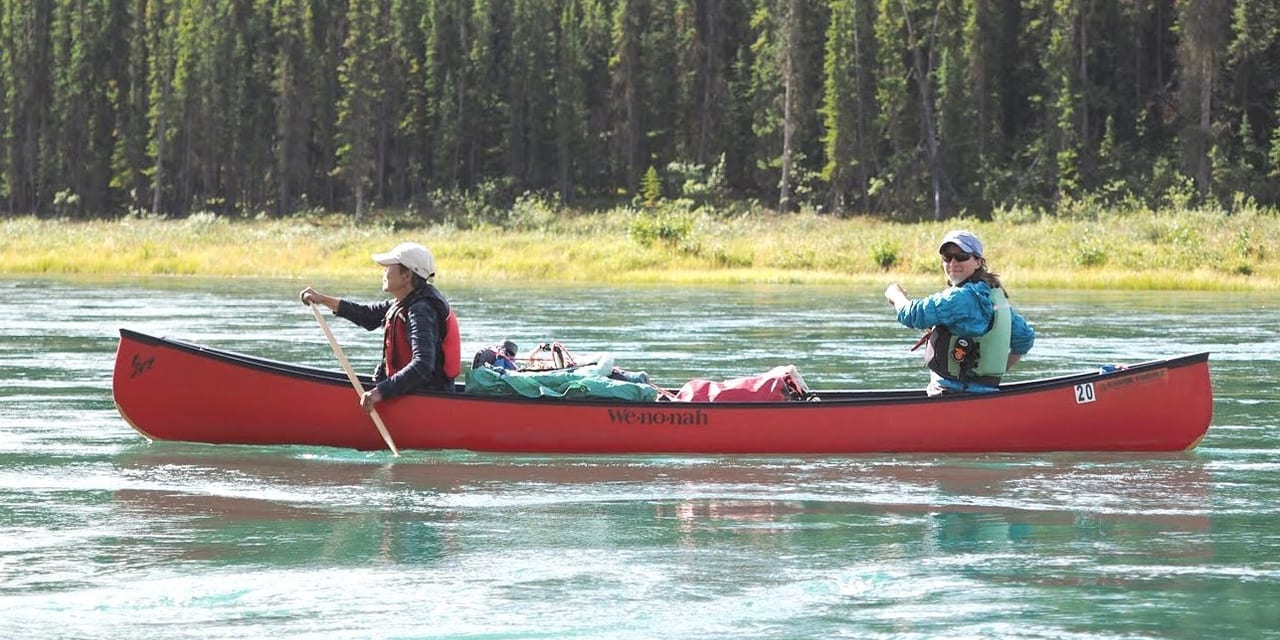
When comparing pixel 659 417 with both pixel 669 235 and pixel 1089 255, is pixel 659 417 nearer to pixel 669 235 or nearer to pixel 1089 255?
pixel 1089 255

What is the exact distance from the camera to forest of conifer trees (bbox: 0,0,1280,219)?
54.4 meters

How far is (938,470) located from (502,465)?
2911mm

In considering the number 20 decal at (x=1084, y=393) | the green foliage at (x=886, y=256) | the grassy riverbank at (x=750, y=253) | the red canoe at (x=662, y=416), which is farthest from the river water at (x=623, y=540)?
the green foliage at (x=886, y=256)

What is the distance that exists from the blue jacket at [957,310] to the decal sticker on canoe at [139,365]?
5.17 meters

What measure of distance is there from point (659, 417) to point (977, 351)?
2190mm

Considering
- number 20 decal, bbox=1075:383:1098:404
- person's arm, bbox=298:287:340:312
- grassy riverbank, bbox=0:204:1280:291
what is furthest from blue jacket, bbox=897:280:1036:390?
grassy riverbank, bbox=0:204:1280:291

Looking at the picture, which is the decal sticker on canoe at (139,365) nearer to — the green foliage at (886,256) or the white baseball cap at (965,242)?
the white baseball cap at (965,242)

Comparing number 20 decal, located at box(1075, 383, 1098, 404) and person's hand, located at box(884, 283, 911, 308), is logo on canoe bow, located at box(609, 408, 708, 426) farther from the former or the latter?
number 20 decal, located at box(1075, 383, 1098, 404)

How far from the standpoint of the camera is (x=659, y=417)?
1128 cm

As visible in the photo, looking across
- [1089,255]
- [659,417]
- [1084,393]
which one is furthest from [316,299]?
[1089,255]

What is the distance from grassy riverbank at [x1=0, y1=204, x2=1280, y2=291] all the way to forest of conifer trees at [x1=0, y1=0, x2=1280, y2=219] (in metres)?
5.37

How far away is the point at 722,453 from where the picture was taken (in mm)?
11516

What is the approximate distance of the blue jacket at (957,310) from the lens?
10.6 m

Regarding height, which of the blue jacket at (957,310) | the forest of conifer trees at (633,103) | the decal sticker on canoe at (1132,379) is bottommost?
the decal sticker on canoe at (1132,379)
